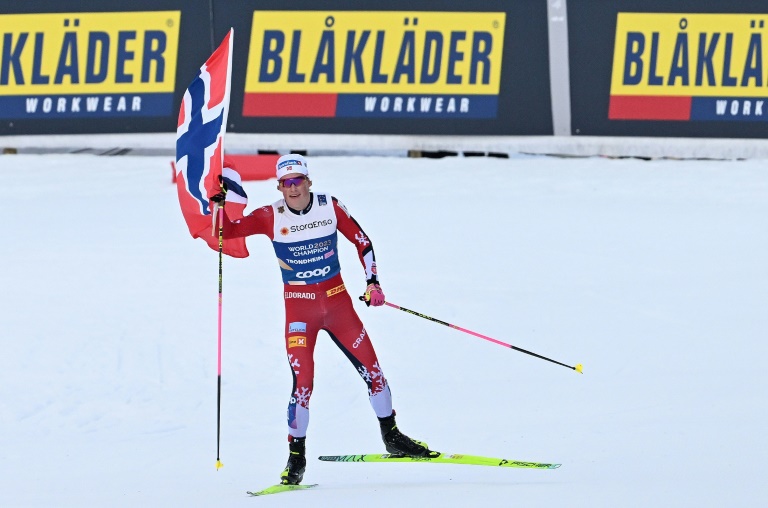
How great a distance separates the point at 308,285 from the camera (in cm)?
750

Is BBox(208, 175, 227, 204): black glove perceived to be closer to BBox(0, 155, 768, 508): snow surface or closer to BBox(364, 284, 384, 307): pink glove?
BBox(364, 284, 384, 307): pink glove

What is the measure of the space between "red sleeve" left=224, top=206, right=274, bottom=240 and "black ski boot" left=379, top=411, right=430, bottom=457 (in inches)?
53.5

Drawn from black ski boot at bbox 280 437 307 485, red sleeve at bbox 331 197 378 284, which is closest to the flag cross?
red sleeve at bbox 331 197 378 284

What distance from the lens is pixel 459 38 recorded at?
16.8 metres

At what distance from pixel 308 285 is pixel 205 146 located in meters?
1.04

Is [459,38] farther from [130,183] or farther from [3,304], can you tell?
[3,304]

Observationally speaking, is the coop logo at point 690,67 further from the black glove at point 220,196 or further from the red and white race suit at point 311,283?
the black glove at point 220,196

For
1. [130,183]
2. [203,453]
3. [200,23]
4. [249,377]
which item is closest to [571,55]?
[200,23]

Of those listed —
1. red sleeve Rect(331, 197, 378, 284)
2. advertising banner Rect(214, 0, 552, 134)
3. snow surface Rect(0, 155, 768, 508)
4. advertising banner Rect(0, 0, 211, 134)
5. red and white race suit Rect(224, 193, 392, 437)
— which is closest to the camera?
red and white race suit Rect(224, 193, 392, 437)

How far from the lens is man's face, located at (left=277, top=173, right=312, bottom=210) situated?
7316 millimetres

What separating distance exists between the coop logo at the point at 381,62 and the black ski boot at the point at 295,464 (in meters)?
9.85

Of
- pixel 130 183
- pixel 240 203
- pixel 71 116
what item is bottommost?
pixel 240 203

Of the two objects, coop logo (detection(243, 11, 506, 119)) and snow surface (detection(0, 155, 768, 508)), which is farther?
coop logo (detection(243, 11, 506, 119))

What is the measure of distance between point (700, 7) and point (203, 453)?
10182mm
